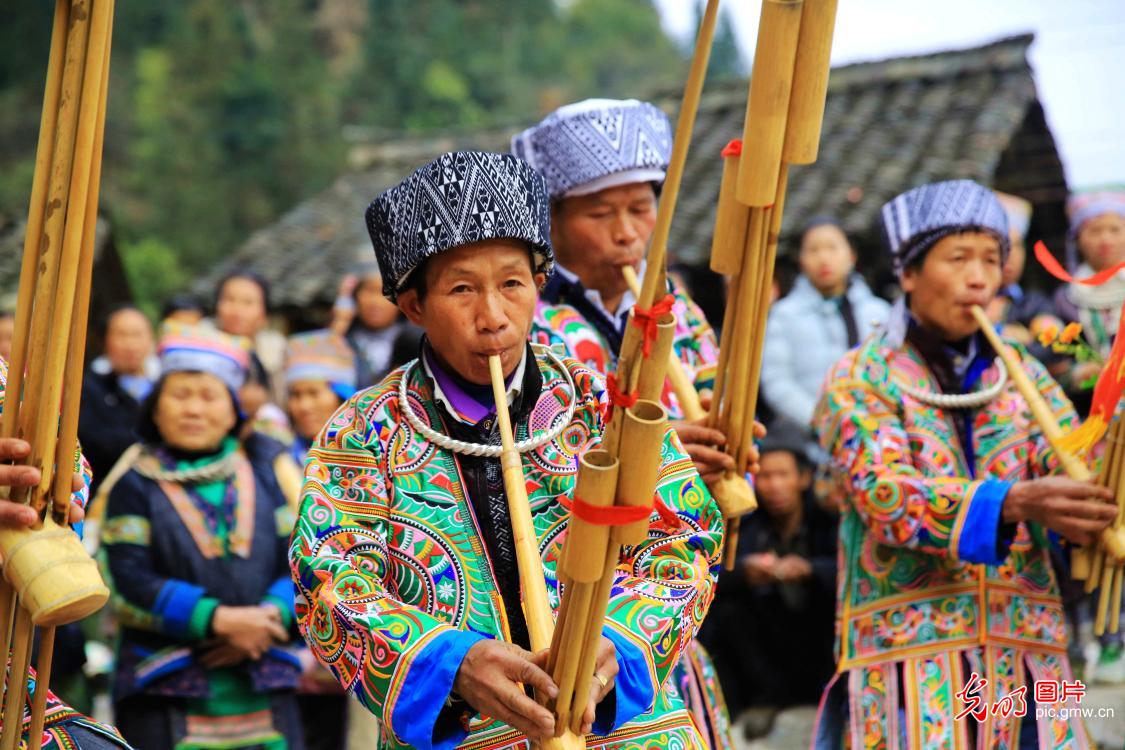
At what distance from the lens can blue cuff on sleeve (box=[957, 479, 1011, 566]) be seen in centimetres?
339

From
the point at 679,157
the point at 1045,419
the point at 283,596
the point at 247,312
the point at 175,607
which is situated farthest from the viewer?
the point at 247,312

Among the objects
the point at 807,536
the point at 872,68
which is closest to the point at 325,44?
the point at 872,68

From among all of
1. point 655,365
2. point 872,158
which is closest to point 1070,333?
point 655,365

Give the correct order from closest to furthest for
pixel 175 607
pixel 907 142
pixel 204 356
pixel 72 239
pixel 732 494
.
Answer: pixel 72 239
pixel 732 494
pixel 175 607
pixel 204 356
pixel 907 142

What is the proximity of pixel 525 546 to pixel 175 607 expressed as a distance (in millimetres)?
2256

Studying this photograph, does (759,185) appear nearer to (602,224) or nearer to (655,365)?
(655,365)

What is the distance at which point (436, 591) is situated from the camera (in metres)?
2.55

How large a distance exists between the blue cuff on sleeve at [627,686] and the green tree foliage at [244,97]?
19.7 m

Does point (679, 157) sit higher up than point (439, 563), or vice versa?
point (679, 157)

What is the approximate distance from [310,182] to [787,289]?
18127 millimetres

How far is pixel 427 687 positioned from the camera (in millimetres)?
2332

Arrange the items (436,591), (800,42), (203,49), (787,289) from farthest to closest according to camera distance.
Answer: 1. (203,49)
2. (787,289)
3. (436,591)
4. (800,42)

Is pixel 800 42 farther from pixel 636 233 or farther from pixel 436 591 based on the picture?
pixel 636 233

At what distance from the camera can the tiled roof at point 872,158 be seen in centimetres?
1082
